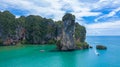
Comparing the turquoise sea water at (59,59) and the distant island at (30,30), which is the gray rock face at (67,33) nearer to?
the turquoise sea water at (59,59)

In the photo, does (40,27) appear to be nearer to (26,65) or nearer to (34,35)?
(34,35)

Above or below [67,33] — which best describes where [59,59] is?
below

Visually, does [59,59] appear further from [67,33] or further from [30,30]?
[30,30]

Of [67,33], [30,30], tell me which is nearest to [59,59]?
[67,33]

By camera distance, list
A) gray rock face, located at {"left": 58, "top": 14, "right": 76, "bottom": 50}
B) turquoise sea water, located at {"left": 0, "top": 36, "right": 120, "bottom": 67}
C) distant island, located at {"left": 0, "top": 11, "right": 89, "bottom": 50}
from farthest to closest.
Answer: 1. distant island, located at {"left": 0, "top": 11, "right": 89, "bottom": 50}
2. gray rock face, located at {"left": 58, "top": 14, "right": 76, "bottom": 50}
3. turquoise sea water, located at {"left": 0, "top": 36, "right": 120, "bottom": 67}

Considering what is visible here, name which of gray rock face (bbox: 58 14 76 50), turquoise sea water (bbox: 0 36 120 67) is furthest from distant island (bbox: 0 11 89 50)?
turquoise sea water (bbox: 0 36 120 67)

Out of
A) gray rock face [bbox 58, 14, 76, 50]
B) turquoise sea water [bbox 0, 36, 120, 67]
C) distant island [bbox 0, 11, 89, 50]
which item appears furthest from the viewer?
distant island [bbox 0, 11, 89, 50]

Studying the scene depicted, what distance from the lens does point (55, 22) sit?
353 feet

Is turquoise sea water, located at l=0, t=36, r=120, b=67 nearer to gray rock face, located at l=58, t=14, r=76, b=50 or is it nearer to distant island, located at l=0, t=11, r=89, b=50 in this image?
gray rock face, located at l=58, t=14, r=76, b=50

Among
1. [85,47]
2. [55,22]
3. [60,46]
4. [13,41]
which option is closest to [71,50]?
[60,46]

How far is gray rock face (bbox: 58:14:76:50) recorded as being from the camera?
66.1 m

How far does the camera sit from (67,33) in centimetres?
6650

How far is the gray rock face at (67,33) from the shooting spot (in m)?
66.1

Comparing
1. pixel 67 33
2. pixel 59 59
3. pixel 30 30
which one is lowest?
pixel 59 59
